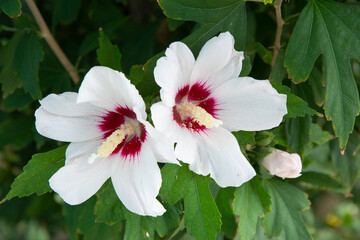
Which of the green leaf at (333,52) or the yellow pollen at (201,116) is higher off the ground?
the yellow pollen at (201,116)

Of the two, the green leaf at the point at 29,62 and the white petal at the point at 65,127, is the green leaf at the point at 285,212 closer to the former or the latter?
the white petal at the point at 65,127

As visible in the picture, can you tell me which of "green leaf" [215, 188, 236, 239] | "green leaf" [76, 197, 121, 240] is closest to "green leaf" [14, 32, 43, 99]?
"green leaf" [76, 197, 121, 240]

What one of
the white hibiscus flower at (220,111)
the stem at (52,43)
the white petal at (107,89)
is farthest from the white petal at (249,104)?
the stem at (52,43)

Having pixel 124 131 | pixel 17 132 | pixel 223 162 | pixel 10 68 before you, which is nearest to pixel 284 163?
pixel 223 162

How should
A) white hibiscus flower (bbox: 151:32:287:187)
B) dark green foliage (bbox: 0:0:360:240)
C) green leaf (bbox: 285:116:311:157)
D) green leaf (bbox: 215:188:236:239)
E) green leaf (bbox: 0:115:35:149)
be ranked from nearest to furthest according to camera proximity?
white hibiscus flower (bbox: 151:32:287:187) < dark green foliage (bbox: 0:0:360:240) < green leaf (bbox: 285:116:311:157) < green leaf (bbox: 215:188:236:239) < green leaf (bbox: 0:115:35:149)

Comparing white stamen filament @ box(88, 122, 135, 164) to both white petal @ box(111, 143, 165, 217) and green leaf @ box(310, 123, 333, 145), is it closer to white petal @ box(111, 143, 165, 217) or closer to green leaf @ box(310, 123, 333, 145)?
white petal @ box(111, 143, 165, 217)

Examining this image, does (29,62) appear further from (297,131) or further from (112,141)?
(297,131)
